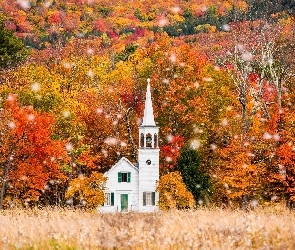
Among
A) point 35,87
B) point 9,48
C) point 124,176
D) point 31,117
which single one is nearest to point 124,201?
point 124,176

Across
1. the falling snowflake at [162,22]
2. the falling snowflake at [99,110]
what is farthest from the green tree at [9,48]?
the falling snowflake at [162,22]

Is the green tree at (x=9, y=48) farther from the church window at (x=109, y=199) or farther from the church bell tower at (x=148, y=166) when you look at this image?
the church window at (x=109, y=199)

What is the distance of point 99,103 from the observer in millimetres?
42656

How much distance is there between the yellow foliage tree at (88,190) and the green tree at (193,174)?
5383 mm

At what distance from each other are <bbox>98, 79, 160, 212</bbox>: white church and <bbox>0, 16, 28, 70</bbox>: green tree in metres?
12.0

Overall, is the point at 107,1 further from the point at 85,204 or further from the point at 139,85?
the point at 85,204

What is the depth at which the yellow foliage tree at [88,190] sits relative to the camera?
33.9 m

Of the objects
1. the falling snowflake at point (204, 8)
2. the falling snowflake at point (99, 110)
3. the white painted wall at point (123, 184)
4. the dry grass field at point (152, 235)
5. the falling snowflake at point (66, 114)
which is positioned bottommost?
the dry grass field at point (152, 235)

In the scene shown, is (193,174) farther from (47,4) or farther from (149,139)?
(47,4)

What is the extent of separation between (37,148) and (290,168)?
15.7 meters

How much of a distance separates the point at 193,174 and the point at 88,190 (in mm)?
7108

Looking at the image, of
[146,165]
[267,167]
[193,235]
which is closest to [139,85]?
[146,165]

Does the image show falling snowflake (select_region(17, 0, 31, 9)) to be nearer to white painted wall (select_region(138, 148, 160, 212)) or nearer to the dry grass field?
white painted wall (select_region(138, 148, 160, 212))

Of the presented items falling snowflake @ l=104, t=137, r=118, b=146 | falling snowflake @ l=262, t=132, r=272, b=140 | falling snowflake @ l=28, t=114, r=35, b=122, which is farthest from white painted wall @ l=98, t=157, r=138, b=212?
falling snowflake @ l=262, t=132, r=272, b=140
